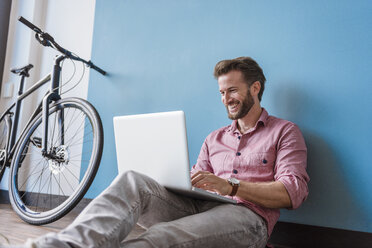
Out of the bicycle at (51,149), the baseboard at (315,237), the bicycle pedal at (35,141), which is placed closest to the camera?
the baseboard at (315,237)

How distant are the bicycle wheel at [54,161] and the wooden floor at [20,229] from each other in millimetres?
48

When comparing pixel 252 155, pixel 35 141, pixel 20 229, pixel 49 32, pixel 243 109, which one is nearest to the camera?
pixel 252 155

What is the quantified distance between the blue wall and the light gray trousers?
45cm

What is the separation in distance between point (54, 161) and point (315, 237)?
1.29m

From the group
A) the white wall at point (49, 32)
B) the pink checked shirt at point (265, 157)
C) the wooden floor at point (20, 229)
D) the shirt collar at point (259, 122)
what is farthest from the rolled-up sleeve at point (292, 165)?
the white wall at point (49, 32)

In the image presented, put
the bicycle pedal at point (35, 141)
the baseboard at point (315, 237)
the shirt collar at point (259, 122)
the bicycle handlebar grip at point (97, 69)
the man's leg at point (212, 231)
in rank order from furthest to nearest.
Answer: the bicycle handlebar grip at point (97, 69)
the bicycle pedal at point (35, 141)
the shirt collar at point (259, 122)
the baseboard at point (315, 237)
the man's leg at point (212, 231)

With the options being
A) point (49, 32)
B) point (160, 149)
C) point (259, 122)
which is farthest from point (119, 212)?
point (49, 32)

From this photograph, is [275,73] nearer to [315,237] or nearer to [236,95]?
[236,95]

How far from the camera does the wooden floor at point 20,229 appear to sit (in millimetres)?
1284

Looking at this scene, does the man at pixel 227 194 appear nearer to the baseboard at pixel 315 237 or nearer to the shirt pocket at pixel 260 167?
the shirt pocket at pixel 260 167

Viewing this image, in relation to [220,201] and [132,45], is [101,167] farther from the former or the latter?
[220,201]

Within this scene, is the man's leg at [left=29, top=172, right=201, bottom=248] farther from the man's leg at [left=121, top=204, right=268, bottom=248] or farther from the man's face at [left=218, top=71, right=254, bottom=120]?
the man's face at [left=218, top=71, right=254, bottom=120]

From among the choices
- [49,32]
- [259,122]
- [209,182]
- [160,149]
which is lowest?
[209,182]

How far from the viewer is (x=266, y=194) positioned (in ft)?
3.48
